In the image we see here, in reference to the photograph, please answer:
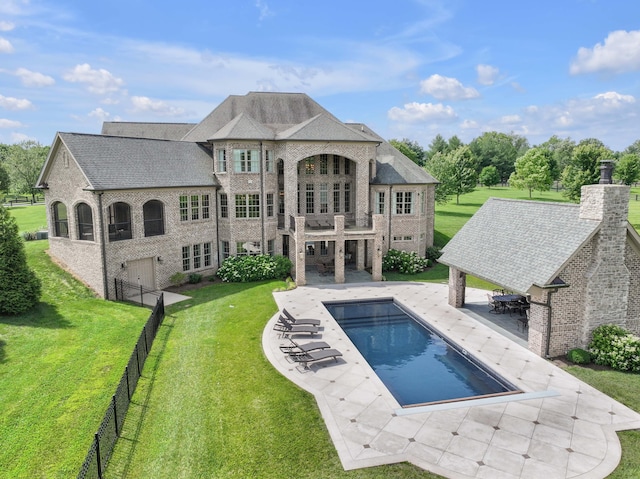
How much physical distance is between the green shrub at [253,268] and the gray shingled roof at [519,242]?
37.5 ft

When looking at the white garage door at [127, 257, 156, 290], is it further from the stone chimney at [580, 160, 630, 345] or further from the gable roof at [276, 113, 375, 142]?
the stone chimney at [580, 160, 630, 345]

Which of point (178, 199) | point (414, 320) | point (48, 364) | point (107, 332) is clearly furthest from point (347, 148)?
point (48, 364)

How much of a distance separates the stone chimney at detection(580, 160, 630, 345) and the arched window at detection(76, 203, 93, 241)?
81.4 ft

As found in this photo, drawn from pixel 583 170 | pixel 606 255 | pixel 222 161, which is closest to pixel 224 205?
pixel 222 161

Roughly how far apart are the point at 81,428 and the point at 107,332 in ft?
24.6

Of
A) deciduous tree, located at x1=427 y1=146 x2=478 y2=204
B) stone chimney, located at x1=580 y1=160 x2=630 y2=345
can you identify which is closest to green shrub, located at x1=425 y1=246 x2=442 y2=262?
stone chimney, located at x1=580 y1=160 x2=630 y2=345

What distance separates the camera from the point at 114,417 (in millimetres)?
11625

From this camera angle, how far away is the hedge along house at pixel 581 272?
1587 centimetres

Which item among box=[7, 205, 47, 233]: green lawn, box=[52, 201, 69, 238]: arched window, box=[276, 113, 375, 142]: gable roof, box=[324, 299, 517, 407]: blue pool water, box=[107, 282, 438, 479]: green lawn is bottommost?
box=[324, 299, 517, 407]: blue pool water

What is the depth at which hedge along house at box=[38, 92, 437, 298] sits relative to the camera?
24609 millimetres

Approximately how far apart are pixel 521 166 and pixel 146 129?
64.4 m

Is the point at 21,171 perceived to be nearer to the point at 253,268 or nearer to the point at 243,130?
the point at 243,130

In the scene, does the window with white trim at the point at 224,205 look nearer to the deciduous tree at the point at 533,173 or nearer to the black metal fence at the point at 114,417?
the black metal fence at the point at 114,417

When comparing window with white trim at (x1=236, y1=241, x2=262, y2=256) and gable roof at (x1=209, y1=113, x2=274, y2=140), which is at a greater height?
gable roof at (x1=209, y1=113, x2=274, y2=140)
